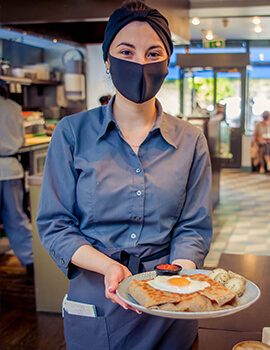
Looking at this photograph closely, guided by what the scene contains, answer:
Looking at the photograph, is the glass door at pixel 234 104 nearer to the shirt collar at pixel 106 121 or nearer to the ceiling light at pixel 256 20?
the ceiling light at pixel 256 20

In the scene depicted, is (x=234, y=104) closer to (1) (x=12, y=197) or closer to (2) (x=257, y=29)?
(2) (x=257, y=29)

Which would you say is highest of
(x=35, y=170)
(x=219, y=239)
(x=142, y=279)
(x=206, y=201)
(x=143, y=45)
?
(x=143, y=45)

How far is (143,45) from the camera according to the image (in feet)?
4.09

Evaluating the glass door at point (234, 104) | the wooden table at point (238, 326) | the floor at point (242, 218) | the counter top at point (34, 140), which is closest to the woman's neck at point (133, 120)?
the wooden table at point (238, 326)

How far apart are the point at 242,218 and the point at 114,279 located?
5401 millimetres

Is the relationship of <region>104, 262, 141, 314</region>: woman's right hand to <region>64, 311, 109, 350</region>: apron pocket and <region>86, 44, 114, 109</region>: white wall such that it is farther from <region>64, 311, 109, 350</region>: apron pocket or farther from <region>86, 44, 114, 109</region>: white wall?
<region>86, 44, 114, 109</region>: white wall

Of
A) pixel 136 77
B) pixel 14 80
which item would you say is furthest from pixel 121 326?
pixel 14 80

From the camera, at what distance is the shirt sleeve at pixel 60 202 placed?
1263 mm

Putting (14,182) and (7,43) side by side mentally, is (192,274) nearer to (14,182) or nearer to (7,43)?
(14,182)

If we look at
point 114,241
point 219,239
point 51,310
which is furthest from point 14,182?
point 114,241

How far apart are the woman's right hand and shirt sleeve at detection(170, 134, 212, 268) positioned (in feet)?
0.70

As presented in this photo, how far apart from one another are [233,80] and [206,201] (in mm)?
9230

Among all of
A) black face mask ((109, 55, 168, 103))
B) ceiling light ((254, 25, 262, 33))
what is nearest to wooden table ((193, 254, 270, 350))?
black face mask ((109, 55, 168, 103))

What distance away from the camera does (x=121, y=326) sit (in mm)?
1276
